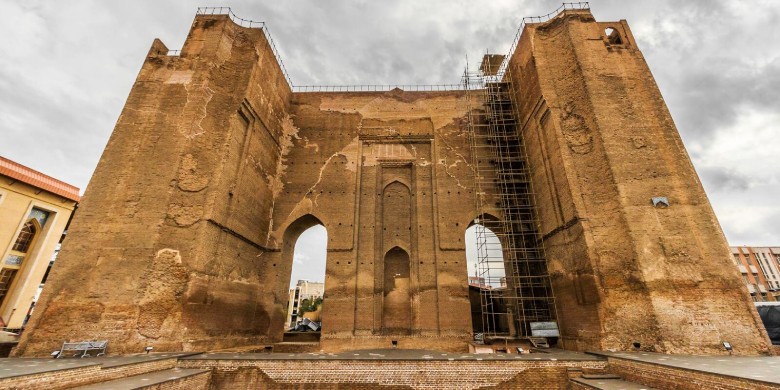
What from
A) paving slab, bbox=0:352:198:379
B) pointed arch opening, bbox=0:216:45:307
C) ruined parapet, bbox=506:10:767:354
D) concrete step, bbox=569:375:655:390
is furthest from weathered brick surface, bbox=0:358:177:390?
pointed arch opening, bbox=0:216:45:307

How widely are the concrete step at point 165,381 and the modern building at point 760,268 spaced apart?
42479mm

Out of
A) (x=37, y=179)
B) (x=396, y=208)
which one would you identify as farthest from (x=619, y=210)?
(x=37, y=179)

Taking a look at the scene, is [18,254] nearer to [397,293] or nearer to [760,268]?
[397,293]

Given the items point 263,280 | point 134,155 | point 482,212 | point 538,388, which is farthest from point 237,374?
point 482,212

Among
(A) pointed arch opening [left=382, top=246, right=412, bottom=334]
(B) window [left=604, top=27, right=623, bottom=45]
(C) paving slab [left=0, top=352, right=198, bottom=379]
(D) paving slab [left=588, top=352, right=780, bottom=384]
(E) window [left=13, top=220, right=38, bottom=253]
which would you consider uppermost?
(B) window [left=604, top=27, right=623, bottom=45]

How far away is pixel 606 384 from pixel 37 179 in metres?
24.0

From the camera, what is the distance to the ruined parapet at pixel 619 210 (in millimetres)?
8477

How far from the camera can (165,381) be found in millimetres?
6086

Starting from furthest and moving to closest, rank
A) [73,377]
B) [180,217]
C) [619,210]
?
[180,217] → [619,210] → [73,377]

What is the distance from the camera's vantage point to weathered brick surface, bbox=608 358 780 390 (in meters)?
4.76

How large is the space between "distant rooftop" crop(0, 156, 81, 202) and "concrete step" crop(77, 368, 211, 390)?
15.4 metres

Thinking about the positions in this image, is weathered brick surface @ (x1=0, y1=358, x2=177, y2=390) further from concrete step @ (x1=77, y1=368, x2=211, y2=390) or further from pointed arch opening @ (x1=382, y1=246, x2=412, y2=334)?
pointed arch opening @ (x1=382, y1=246, x2=412, y2=334)

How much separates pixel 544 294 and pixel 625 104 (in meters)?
6.89

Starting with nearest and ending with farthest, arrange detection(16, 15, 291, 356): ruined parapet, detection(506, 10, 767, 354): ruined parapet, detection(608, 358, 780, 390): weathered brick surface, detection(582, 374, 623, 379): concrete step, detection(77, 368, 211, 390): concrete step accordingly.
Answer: detection(608, 358, 780, 390): weathered brick surface < detection(77, 368, 211, 390): concrete step < detection(582, 374, 623, 379): concrete step < detection(506, 10, 767, 354): ruined parapet < detection(16, 15, 291, 356): ruined parapet
